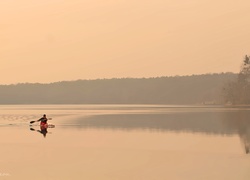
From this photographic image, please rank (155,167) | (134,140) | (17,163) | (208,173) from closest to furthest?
(208,173), (155,167), (17,163), (134,140)

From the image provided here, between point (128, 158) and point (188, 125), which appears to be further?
point (188, 125)

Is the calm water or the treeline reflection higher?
the treeline reflection

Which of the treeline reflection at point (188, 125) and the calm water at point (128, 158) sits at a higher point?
the treeline reflection at point (188, 125)

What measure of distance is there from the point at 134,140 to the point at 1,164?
19.9 metres

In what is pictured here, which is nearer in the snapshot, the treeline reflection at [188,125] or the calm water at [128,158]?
the calm water at [128,158]

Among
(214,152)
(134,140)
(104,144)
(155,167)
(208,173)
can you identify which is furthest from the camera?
(134,140)

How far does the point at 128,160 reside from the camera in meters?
34.6

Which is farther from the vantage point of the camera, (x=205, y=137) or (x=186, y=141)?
(x=205, y=137)

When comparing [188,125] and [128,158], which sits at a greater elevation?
[188,125]

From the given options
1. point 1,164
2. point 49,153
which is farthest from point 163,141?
point 1,164

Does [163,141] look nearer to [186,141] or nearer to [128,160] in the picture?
[186,141]

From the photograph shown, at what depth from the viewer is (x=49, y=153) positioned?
39.2m

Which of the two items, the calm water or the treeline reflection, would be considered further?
the treeline reflection

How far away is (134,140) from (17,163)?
1875cm
